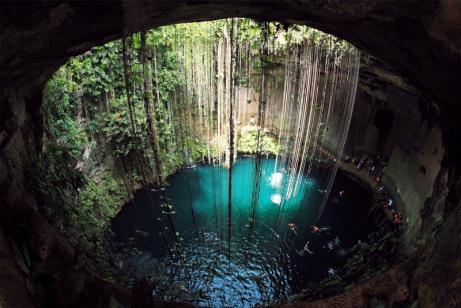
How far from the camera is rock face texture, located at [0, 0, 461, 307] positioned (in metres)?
2.86

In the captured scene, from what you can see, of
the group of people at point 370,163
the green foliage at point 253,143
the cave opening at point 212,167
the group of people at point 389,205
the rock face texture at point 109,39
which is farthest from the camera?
the green foliage at point 253,143

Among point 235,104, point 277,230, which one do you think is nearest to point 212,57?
point 235,104

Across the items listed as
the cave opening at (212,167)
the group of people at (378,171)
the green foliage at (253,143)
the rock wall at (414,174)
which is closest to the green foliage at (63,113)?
the cave opening at (212,167)

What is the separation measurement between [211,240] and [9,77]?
653cm

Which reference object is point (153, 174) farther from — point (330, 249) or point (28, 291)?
point (28, 291)

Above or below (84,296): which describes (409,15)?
above

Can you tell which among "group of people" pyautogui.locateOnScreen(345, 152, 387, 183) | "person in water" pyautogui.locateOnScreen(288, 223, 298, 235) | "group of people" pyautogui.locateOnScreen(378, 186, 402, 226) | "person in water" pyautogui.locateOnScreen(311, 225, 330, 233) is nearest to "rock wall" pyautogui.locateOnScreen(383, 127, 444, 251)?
"group of people" pyautogui.locateOnScreen(378, 186, 402, 226)

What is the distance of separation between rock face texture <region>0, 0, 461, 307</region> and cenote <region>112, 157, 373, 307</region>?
3471 millimetres

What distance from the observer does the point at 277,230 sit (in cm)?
948

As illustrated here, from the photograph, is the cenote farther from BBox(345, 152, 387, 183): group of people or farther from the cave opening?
BBox(345, 152, 387, 183): group of people

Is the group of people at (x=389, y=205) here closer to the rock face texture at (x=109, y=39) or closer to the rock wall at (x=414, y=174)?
the rock wall at (x=414, y=174)

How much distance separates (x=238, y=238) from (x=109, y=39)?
6.37 meters

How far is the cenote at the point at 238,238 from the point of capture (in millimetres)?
7809

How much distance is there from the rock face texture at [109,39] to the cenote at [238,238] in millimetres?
3471
